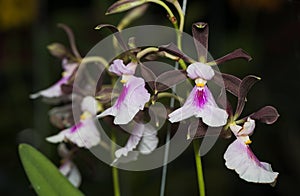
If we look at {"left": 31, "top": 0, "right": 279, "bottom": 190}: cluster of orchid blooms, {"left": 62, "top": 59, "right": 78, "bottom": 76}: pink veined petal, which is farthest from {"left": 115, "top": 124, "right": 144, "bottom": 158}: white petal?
{"left": 62, "top": 59, "right": 78, "bottom": 76}: pink veined petal

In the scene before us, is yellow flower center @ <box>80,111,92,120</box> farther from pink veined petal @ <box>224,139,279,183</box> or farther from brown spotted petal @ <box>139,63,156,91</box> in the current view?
pink veined petal @ <box>224,139,279,183</box>

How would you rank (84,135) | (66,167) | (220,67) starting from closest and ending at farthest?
(84,135), (66,167), (220,67)

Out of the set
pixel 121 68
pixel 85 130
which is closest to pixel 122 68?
pixel 121 68

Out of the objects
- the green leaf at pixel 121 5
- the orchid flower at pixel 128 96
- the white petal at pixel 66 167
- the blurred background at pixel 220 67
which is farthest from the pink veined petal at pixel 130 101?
the blurred background at pixel 220 67

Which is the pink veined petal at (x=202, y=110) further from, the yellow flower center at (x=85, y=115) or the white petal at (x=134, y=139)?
the yellow flower center at (x=85, y=115)

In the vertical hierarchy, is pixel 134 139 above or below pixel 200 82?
below

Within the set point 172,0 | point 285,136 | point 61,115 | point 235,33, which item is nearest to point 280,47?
point 235,33

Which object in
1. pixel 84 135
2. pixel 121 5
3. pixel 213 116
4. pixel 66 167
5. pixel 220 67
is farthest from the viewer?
pixel 220 67

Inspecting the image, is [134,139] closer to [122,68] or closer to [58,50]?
[122,68]

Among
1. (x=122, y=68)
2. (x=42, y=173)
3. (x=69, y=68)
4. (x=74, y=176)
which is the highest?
(x=122, y=68)
